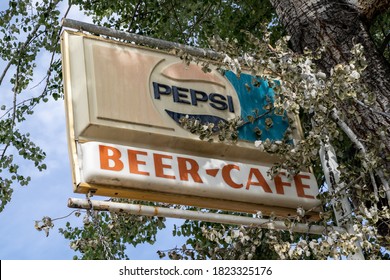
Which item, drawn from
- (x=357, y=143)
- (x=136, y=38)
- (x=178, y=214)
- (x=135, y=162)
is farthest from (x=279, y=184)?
(x=136, y=38)

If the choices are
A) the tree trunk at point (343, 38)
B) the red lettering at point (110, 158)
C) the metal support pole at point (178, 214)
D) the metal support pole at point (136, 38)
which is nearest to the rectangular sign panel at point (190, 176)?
the red lettering at point (110, 158)

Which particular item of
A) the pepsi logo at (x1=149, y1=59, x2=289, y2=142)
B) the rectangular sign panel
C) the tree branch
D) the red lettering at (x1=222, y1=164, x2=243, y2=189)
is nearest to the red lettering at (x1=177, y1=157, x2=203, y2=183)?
the rectangular sign panel

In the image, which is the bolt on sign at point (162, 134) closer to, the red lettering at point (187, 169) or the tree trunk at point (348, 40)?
the red lettering at point (187, 169)

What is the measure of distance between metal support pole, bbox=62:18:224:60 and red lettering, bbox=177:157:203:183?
1.00 meters

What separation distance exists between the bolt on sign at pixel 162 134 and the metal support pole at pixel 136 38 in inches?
4.1

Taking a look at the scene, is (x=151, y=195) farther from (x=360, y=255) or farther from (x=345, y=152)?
(x=345, y=152)

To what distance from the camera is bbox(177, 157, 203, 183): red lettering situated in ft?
18.5

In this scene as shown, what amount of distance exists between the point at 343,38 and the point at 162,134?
1.93 metres

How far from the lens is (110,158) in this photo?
5469mm

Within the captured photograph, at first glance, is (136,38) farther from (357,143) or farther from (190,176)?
(357,143)

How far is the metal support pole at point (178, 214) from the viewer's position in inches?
207

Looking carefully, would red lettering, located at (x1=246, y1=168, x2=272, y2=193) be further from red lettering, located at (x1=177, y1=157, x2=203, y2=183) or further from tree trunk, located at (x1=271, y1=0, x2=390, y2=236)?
tree trunk, located at (x1=271, y1=0, x2=390, y2=236)

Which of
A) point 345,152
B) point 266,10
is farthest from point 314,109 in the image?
point 266,10
